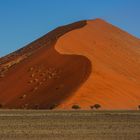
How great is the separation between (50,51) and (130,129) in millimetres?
65656

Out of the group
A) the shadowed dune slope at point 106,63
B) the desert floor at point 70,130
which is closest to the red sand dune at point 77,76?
the shadowed dune slope at point 106,63

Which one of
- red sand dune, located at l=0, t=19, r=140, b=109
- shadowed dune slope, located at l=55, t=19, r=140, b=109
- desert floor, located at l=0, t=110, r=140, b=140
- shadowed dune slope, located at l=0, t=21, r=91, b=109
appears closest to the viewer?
desert floor, located at l=0, t=110, r=140, b=140

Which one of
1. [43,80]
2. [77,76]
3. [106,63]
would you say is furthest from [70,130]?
[106,63]

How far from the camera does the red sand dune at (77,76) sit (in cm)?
7344

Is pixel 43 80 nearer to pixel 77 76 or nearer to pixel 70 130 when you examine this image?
pixel 77 76

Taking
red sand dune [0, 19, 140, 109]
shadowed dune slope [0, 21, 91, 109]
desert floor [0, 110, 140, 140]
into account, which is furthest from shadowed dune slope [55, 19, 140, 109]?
desert floor [0, 110, 140, 140]

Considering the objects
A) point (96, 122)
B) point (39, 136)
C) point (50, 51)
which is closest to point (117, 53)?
point (50, 51)

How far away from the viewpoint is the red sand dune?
73.4 m

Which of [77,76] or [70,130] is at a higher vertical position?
[77,76]

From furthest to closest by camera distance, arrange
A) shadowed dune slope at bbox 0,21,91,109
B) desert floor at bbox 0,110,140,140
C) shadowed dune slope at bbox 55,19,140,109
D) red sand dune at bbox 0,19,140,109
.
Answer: shadowed dune slope at bbox 0,21,91,109 → red sand dune at bbox 0,19,140,109 → shadowed dune slope at bbox 55,19,140,109 → desert floor at bbox 0,110,140,140

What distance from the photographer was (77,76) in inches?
3159

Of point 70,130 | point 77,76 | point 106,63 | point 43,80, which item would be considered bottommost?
point 70,130

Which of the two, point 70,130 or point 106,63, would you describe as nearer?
point 70,130

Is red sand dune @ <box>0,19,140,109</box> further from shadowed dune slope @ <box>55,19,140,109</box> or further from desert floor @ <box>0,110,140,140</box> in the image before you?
desert floor @ <box>0,110,140,140</box>
